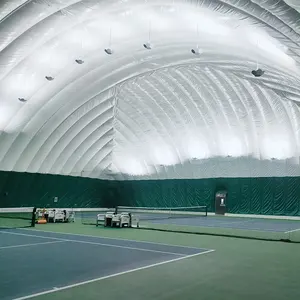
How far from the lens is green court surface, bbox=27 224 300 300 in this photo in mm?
5988

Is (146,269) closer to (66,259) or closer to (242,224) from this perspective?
(66,259)

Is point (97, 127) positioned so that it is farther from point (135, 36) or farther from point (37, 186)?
point (135, 36)

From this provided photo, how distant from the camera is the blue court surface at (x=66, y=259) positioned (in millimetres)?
6641

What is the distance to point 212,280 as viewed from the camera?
23.4 feet

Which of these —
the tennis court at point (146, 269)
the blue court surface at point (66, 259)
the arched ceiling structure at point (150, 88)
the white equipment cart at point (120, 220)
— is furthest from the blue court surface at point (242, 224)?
the blue court surface at point (66, 259)

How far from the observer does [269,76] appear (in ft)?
70.5

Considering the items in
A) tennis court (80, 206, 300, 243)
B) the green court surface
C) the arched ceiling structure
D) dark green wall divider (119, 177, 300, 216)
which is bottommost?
the green court surface

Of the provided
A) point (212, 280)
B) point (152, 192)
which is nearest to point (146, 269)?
point (212, 280)

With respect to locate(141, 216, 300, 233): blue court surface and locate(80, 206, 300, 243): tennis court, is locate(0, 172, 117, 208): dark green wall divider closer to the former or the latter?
locate(80, 206, 300, 243): tennis court

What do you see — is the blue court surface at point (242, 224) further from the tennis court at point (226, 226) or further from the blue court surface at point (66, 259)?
the blue court surface at point (66, 259)

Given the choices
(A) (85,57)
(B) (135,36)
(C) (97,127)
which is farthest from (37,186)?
(B) (135,36)

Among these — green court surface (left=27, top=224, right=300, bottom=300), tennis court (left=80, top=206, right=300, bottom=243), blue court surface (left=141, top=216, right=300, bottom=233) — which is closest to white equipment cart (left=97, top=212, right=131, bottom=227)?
tennis court (left=80, top=206, right=300, bottom=243)

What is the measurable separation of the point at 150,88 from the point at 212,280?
21973 mm

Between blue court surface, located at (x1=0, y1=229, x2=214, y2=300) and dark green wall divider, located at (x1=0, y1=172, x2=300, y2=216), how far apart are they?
18.4 metres
